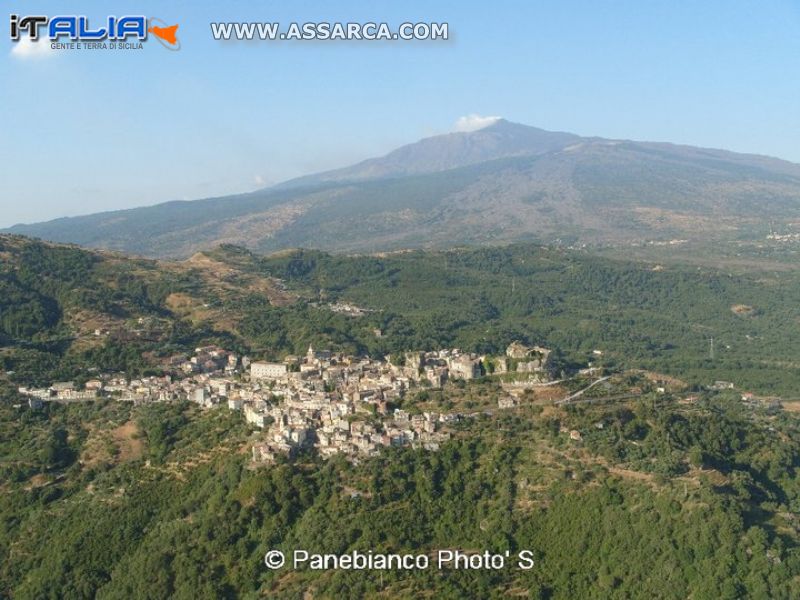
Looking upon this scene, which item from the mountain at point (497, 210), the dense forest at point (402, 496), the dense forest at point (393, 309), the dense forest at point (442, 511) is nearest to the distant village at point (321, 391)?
the dense forest at point (402, 496)

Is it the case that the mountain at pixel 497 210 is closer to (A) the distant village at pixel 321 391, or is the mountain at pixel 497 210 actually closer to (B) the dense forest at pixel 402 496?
(A) the distant village at pixel 321 391

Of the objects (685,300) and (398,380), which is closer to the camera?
(398,380)

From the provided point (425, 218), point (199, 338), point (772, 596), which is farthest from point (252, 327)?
point (425, 218)

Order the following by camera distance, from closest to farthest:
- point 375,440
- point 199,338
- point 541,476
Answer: point 541,476, point 375,440, point 199,338

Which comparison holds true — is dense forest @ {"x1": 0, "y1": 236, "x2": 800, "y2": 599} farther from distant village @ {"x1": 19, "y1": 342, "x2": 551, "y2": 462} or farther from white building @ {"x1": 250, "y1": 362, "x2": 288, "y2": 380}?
white building @ {"x1": 250, "y1": 362, "x2": 288, "y2": 380}

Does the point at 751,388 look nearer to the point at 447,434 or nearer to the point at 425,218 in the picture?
the point at 447,434

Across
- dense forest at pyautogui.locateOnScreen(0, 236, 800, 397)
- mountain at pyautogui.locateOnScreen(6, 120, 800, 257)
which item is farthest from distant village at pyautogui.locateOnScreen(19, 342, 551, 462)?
mountain at pyautogui.locateOnScreen(6, 120, 800, 257)
